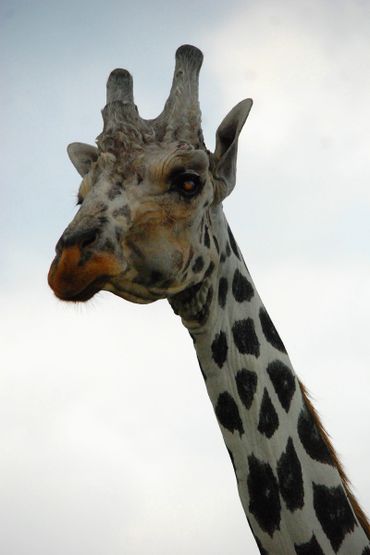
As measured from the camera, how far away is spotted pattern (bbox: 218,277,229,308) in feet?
23.1

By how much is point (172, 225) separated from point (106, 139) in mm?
981

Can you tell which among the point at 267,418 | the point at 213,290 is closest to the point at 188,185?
the point at 213,290

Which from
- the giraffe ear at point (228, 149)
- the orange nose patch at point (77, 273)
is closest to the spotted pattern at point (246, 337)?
the giraffe ear at point (228, 149)

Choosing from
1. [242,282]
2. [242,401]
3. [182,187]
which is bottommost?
[242,401]

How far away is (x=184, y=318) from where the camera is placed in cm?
704

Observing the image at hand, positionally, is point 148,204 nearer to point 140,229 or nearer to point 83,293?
point 140,229

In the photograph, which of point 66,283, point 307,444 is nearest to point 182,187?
point 66,283

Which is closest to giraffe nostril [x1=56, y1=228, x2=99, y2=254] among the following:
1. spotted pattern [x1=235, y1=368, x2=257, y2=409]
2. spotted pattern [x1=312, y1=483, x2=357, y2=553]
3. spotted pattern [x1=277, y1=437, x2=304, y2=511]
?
spotted pattern [x1=235, y1=368, x2=257, y2=409]

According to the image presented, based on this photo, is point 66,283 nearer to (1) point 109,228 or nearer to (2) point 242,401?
(1) point 109,228

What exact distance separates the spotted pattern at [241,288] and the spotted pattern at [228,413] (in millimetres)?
871

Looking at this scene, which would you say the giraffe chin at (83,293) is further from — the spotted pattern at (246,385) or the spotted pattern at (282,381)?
the spotted pattern at (282,381)

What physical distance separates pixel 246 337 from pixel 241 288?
1.59 feet

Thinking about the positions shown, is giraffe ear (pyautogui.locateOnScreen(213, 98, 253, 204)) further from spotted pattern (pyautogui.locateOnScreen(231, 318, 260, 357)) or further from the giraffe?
spotted pattern (pyautogui.locateOnScreen(231, 318, 260, 357))

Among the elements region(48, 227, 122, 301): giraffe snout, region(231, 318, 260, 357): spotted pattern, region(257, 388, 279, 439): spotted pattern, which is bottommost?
region(257, 388, 279, 439): spotted pattern
